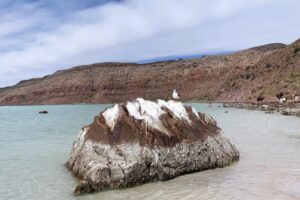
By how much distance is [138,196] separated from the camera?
9609mm

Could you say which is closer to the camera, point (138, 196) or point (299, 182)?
point (138, 196)

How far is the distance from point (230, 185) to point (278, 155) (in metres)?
5.42

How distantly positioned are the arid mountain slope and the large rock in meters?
61.8

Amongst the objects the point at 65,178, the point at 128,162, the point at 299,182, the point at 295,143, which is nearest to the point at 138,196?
the point at 128,162

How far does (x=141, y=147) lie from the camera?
35.5 ft

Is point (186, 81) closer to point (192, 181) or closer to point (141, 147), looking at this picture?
point (192, 181)

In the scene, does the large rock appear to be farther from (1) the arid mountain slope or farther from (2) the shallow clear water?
(1) the arid mountain slope

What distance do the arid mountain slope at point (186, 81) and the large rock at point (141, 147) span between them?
61.8m

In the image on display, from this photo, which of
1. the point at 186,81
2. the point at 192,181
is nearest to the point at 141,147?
the point at 192,181

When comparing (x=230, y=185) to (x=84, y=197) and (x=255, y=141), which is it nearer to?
(x=84, y=197)

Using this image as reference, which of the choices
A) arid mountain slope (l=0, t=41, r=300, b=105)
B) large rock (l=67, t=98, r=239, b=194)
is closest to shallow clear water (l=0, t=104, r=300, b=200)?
large rock (l=67, t=98, r=239, b=194)

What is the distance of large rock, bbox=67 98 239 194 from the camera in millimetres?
10477

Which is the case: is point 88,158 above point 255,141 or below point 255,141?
above

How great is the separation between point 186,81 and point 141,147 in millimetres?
126974
